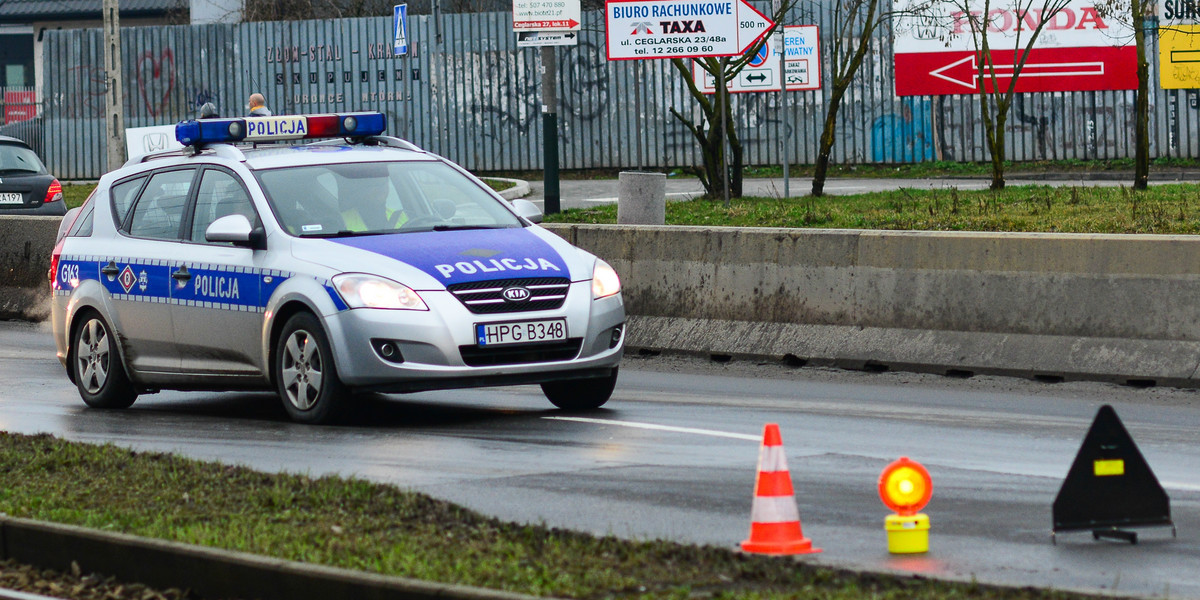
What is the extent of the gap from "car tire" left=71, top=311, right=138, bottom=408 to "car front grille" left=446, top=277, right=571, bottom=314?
110 inches

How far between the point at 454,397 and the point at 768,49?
12.4 meters

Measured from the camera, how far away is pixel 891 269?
12055 millimetres

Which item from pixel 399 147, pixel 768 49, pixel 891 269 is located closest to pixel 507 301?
pixel 399 147

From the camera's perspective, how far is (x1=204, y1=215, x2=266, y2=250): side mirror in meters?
10.0

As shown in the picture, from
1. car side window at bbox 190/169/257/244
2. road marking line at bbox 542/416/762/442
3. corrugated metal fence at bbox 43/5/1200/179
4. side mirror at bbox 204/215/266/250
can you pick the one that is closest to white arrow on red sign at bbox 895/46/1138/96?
corrugated metal fence at bbox 43/5/1200/179

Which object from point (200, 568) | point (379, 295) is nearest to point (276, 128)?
point (379, 295)

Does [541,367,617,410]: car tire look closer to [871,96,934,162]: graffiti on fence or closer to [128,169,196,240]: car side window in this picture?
[128,169,196,240]: car side window

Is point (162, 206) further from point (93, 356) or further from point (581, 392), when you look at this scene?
point (581, 392)

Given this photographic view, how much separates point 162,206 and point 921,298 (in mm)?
4865

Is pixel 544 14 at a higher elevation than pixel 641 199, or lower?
higher

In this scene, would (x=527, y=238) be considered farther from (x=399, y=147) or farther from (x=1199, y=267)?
(x=1199, y=267)

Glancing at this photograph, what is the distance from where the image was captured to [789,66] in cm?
2311

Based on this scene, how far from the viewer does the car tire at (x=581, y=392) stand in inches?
404

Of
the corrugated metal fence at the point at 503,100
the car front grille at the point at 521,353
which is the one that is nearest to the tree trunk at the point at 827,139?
the corrugated metal fence at the point at 503,100
